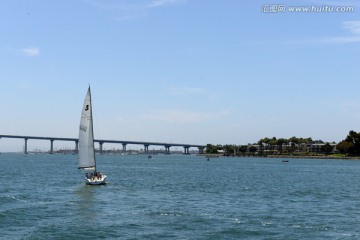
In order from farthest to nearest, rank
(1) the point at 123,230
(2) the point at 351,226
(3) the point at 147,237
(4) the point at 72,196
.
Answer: (4) the point at 72,196 < (2) the point at 351,226 < (1) the point at 123,230 < (3) the point at 147,237

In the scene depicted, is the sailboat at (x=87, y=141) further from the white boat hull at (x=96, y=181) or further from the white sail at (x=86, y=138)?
the white boat hull at (x=96, y=181)

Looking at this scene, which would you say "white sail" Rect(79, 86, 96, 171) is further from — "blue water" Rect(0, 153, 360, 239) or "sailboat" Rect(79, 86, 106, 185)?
"blue water" Rect(0, 153, 360, 239)

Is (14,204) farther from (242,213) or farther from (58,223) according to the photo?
(242,213)

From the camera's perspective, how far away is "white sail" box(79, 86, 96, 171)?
84188mm

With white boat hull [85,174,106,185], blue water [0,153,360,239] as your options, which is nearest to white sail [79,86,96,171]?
white boat hull [85,174,106,185]

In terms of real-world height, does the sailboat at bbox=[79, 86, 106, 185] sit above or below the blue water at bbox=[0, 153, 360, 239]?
above

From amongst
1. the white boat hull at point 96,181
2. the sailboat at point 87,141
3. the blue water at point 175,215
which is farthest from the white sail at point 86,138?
the blue water at point 175,215

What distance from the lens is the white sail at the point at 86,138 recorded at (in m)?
84.2

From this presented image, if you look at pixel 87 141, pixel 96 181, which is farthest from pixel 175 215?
pixel 87 141

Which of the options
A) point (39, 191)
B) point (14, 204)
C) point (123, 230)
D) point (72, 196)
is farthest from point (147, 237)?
point (39, 191)

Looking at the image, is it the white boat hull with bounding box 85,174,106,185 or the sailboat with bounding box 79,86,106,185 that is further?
the sailboat with bounding box 79,86,106,185

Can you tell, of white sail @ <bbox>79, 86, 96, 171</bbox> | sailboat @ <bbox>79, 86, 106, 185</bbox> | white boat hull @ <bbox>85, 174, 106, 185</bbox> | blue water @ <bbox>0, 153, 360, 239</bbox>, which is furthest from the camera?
white sail @ <bbox>79, 86, 96, 171</bbox>

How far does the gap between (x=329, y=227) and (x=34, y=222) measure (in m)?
24.6

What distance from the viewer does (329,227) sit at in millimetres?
44094
